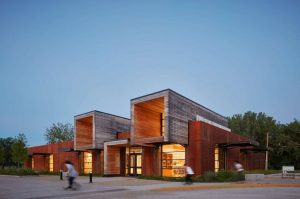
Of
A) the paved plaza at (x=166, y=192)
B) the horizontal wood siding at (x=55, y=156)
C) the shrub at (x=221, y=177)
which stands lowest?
the horizontal wood siding at (x=55, y=156)

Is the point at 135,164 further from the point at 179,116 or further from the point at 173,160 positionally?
the point at 179,116

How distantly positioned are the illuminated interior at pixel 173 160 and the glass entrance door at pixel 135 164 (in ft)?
16.6

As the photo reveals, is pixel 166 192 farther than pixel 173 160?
No

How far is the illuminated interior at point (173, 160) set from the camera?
30484mm

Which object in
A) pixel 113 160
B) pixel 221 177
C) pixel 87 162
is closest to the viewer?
pixel 221 177

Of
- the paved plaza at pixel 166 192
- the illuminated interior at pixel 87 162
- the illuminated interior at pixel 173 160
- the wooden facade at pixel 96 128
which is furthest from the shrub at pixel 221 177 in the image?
the illuminated interior at pixel 87 162

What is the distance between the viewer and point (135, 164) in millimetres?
35812

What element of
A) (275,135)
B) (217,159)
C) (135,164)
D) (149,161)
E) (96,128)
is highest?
(96,128)

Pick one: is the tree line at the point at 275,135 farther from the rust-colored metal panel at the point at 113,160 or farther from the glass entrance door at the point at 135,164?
the rust-colored metal panel at the point at 113,160

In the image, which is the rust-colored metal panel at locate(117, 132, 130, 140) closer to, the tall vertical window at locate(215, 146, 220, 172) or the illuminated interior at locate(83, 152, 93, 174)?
the illuminated interior at locate(83, 152, 93, 174)

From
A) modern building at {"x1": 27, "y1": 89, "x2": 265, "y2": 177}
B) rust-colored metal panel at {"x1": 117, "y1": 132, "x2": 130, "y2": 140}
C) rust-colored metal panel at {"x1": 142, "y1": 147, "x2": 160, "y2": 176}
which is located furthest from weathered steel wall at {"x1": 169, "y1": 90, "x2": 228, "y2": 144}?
rust-colored metal panel at {"x1": 117, "y1": 132, "x2": 130, "y2": 140}

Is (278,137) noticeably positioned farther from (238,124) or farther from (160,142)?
(160,142)

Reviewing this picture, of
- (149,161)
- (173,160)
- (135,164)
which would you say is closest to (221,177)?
(173,160)

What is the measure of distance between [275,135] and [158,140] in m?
45.8
